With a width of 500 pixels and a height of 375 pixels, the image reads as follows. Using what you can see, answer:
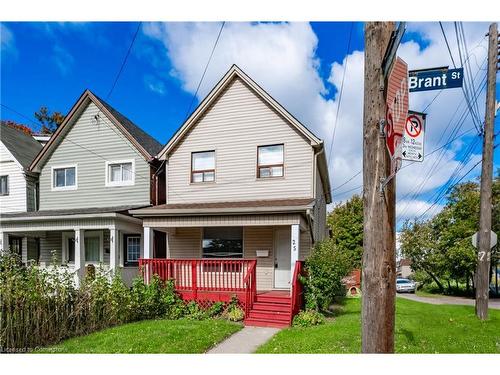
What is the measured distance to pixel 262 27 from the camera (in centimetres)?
466

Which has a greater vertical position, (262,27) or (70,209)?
(262,27)

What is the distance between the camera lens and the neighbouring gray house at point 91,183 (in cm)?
1144

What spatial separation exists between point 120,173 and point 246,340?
8.26 m

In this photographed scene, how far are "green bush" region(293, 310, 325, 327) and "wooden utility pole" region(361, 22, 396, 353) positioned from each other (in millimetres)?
4820

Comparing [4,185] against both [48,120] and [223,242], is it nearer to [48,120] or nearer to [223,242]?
[223,242]

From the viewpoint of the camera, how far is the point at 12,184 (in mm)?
12961

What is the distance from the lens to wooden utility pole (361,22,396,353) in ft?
8.59

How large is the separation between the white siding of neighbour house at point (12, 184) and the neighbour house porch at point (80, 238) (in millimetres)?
979

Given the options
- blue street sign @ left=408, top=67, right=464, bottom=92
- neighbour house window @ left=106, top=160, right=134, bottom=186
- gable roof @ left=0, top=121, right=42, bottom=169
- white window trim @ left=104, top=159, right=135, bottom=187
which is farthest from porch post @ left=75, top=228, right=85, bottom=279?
blue street sign @ left=408, top=67, right=464, bottom=92

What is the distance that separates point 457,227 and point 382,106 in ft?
62.2

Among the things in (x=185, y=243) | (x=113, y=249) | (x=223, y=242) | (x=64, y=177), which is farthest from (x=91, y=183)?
(x=223, y=242)

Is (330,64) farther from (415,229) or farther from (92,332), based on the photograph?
(415,229)

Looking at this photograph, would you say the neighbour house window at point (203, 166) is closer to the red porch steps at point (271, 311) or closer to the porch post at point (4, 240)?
the red porch steps at point (271, 311)

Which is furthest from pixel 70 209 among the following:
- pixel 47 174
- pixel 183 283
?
pixel 183 283
